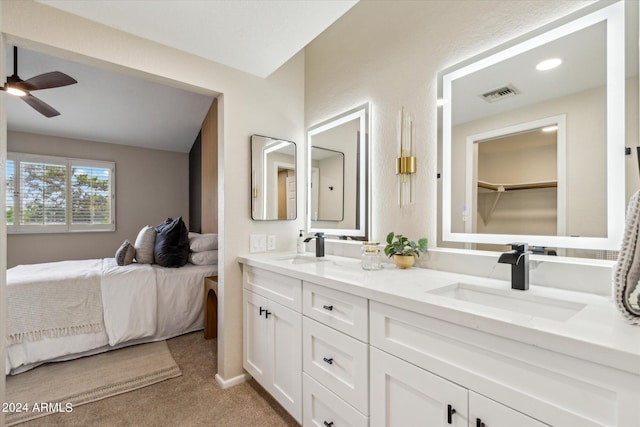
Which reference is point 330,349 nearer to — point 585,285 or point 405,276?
point 405,276

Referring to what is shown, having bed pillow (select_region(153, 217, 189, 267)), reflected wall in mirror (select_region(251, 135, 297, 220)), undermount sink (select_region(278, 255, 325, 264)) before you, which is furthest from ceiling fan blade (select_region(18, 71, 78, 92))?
undermount sink (select_region(278, 255, 325, 264))

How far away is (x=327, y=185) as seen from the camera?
2.16 metres

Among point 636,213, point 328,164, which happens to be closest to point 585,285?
point 636,213

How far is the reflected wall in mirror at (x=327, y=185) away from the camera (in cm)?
206

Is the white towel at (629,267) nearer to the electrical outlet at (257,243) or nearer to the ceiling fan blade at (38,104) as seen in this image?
the electrical outlet at (257,243)

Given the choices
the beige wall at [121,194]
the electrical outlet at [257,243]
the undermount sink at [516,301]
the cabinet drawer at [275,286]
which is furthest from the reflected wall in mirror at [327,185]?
the beige wall at [121,194]

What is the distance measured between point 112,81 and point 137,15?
218 cm

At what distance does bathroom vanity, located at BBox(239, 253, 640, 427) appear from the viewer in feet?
2.00

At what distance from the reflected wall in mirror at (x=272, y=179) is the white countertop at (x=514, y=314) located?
2.85 feet

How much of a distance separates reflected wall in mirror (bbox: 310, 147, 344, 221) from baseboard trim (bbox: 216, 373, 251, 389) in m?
1.25

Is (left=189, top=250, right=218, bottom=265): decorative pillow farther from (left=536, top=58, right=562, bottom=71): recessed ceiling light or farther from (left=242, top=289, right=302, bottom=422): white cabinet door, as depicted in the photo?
(left=536, top=58, right=562, bottom=71): recessed ceiling light

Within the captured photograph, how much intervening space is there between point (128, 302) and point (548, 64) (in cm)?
330

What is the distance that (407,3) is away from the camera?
5.18 feet

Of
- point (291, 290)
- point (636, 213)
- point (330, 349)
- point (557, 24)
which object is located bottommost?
point (330, 349)
